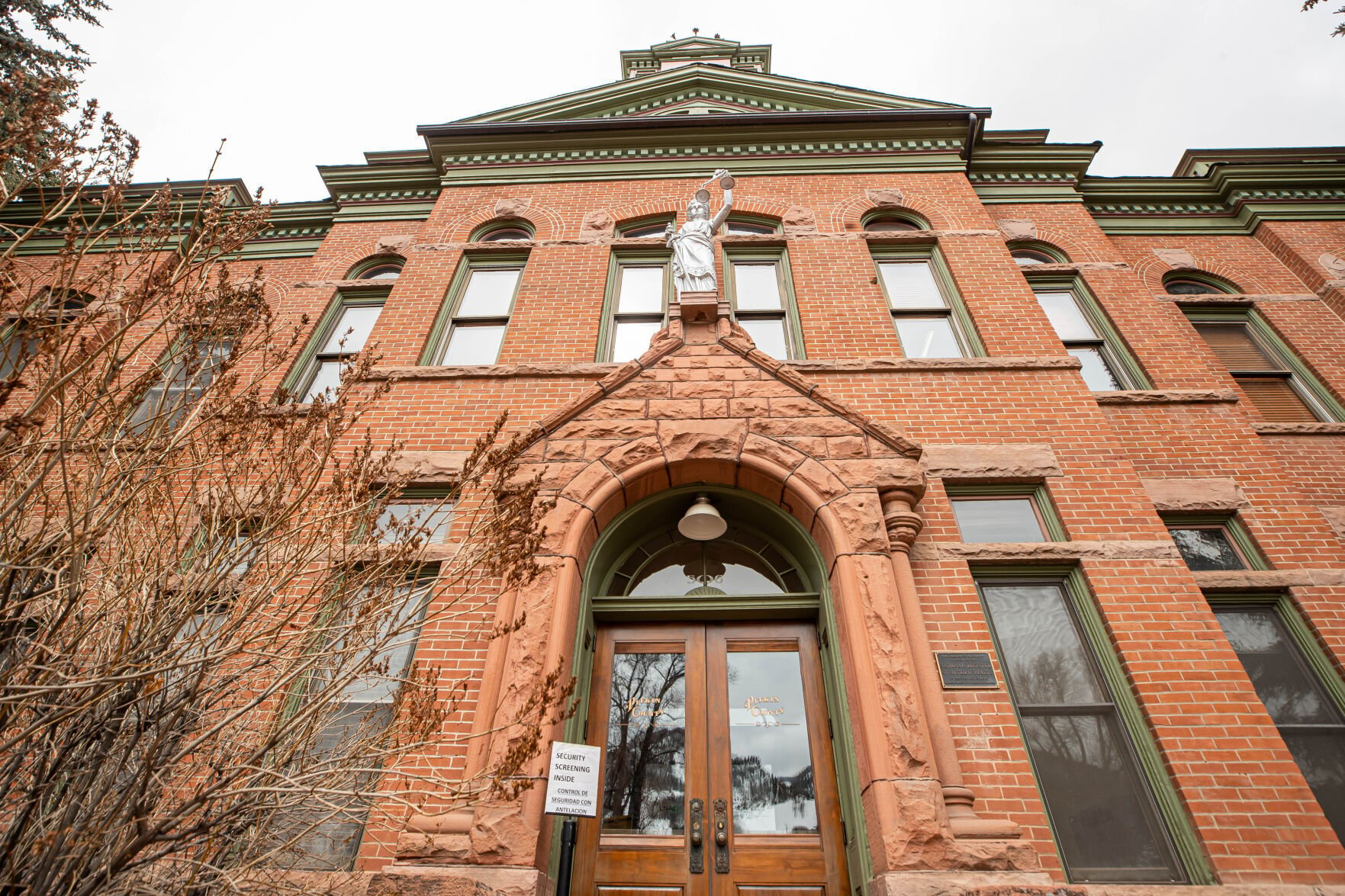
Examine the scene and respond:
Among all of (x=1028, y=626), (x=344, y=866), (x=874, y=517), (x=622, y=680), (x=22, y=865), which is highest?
(x=874, y=517)

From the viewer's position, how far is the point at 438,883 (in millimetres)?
4066

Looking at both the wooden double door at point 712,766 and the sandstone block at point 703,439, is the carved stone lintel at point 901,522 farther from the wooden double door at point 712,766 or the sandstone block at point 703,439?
the sandstone block at point 703,439

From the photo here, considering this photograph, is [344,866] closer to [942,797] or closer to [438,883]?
[438,883]

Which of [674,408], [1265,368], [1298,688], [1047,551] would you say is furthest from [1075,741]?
[1265,368]

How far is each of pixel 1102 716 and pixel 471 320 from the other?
789cm

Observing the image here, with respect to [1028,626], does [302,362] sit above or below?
above

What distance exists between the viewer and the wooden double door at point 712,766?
498 cm

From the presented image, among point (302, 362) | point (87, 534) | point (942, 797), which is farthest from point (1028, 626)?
point (302, 362)

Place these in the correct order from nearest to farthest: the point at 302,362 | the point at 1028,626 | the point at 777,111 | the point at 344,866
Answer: the point at 344,866, the point at 1028,626, the point at 302,362, the point at 777,111

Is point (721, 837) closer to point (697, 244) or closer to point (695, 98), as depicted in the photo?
point (697, 244)

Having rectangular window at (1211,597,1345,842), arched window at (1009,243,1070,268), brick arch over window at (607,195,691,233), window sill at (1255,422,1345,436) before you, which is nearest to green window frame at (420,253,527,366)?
brick arch over window at (607,195,691,233)

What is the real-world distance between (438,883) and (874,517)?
3861mm

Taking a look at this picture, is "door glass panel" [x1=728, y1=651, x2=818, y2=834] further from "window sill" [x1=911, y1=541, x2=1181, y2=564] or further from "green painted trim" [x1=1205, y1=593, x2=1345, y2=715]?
"green painted trim" [x1=1205, y1=593, x2=1345, y2=715]

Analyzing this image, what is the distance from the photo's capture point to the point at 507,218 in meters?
10.3
